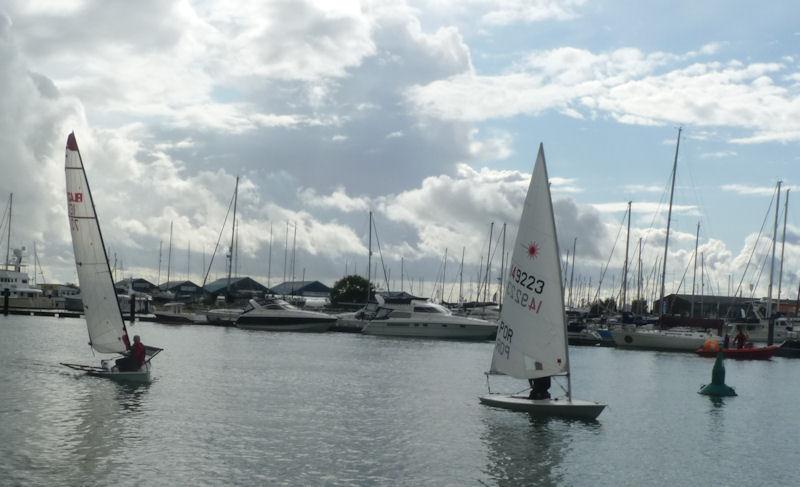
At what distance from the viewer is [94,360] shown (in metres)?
47.7

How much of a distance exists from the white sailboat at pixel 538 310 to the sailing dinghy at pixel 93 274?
1457 centimetres

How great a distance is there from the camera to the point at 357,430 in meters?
28.5

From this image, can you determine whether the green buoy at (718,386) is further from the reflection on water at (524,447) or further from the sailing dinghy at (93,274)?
the sailing dinghy at (93,274)

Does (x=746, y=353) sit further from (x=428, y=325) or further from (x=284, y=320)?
(x=284, y=320)

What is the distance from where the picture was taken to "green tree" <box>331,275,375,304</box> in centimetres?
15400

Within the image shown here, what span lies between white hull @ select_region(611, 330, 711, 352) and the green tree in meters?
76.8

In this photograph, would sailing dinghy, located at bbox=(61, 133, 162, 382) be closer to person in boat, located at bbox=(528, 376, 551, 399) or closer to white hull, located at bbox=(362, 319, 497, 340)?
person in boat, located at bbox=(528, 376, 551, 399)

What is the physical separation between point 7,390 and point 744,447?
2700 centimetres

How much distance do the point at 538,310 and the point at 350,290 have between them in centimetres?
12583

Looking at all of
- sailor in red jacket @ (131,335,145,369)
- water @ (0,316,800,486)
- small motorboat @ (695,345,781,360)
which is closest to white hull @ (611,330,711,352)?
small motorboat @ (695,345,781,360)

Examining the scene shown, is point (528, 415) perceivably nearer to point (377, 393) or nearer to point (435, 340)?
point (377, 393)

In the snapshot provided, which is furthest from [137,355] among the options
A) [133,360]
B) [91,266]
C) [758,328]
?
[758,328]

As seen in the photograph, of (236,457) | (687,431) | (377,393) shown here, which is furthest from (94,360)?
(687,431)

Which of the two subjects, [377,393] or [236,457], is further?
[377,393]
